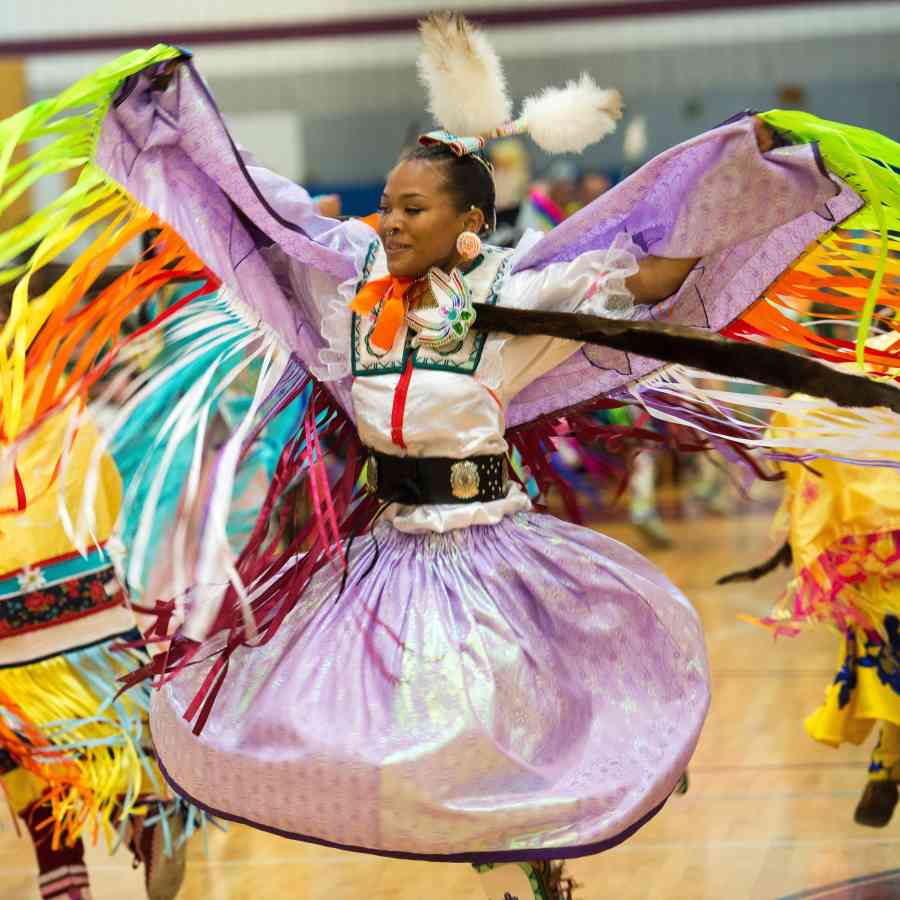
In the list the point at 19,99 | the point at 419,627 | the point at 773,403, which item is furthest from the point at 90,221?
the point at 19,99

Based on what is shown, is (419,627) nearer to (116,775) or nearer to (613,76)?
(116,775)

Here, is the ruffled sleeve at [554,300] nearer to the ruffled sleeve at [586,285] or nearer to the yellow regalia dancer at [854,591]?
the ruffled sleeve at [586,285]

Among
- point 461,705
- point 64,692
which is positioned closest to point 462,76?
point 461,705

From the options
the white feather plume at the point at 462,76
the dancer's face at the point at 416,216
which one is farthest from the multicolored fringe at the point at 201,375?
the white feather plume at the point at 462,76

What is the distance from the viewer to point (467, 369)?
2051mm

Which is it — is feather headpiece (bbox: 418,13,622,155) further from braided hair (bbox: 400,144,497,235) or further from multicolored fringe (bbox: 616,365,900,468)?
multicolored fringe (bbox: 616,365,900,468)

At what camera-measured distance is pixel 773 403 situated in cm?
210

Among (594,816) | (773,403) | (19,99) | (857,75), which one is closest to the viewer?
(594,816)

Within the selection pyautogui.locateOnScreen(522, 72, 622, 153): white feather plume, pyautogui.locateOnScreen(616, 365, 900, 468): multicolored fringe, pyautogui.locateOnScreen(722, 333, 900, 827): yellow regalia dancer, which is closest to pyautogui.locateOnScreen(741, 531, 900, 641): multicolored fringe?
pyautogui.locateOnScreen(722, 333, 900, 827): yellow regalia dancer

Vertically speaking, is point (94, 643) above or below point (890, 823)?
above

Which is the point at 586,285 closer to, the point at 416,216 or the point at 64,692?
the point at 416,216

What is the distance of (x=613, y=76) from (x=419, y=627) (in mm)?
7231

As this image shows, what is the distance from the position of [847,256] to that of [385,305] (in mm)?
679

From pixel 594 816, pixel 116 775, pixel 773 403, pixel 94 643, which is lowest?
pixel 116 775
